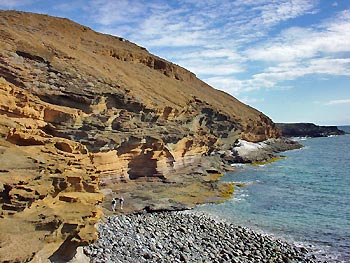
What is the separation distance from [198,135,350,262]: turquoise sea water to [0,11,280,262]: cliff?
11.6 ft

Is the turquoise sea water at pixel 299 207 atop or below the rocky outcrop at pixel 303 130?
below

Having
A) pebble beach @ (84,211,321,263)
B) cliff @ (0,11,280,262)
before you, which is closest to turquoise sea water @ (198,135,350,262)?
pebble beach @ (84,211,321,263)

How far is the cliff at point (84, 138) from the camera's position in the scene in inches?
402

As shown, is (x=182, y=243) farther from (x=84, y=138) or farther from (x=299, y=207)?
(x=299, y=207)

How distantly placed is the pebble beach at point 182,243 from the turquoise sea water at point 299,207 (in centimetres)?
188

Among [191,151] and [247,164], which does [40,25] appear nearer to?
[191,151]

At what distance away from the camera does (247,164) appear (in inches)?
2351

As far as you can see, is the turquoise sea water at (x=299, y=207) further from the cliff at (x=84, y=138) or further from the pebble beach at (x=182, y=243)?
the cliff at (x=84, y=138)

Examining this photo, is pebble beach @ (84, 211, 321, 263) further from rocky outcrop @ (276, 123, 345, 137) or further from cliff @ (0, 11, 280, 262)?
rocky outcrop @ (276, 123, 345, 137)

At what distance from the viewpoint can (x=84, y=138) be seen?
27.6 metres

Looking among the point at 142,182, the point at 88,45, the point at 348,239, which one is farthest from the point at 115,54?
the point at 348,239

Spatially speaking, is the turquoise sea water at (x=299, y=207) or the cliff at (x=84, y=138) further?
the turquoise sea water at (x=299, y=207)

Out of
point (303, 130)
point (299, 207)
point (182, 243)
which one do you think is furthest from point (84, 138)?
point (303, 130)

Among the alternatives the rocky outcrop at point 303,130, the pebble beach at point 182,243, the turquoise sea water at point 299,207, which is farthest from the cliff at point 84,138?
the rocky outcrop at point 303,130
